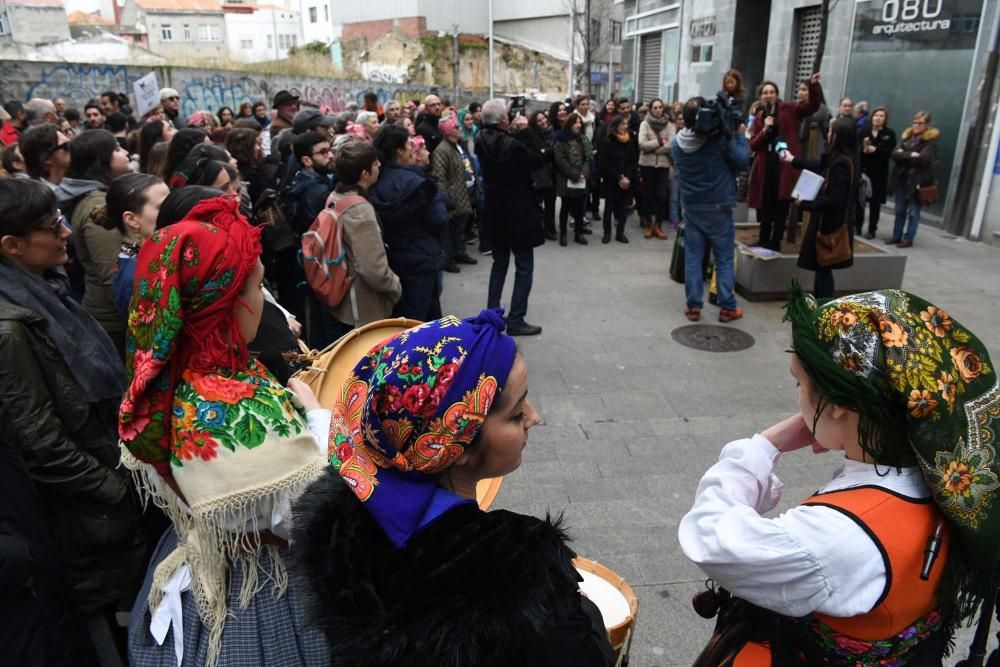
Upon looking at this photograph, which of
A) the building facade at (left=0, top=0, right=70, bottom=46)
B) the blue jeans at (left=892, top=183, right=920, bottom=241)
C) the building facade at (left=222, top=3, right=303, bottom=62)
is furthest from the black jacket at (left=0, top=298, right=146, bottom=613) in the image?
the building facade at (left=222, top=3, right=303, bottom=62)

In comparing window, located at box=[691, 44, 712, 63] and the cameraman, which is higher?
window, located at box=[691, 44, 712, 63]

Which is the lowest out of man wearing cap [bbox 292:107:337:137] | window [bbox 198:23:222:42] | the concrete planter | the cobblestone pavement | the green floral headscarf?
the cobblestone pavement

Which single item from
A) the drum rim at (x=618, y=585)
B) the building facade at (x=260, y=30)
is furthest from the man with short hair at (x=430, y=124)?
the building facade at (x=260, y=30)

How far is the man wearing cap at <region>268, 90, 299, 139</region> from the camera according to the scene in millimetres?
8594

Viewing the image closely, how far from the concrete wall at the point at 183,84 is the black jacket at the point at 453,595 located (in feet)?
58.2

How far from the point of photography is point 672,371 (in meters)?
5.70

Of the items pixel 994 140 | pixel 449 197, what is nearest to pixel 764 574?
pixel 449 197

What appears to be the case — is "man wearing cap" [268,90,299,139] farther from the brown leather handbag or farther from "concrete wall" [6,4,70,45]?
"concrete wall" [6,4,70,45]

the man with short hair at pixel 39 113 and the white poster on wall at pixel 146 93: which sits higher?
the white poster on wall at pixel 146 93

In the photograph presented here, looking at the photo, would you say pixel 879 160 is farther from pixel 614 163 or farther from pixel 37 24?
pixel 37 24

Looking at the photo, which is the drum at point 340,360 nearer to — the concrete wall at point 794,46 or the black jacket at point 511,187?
the black jacket at point 511,187

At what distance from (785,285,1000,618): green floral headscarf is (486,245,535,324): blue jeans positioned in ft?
16.3

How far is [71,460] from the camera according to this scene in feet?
7.21

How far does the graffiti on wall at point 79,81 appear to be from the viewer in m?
15.6
